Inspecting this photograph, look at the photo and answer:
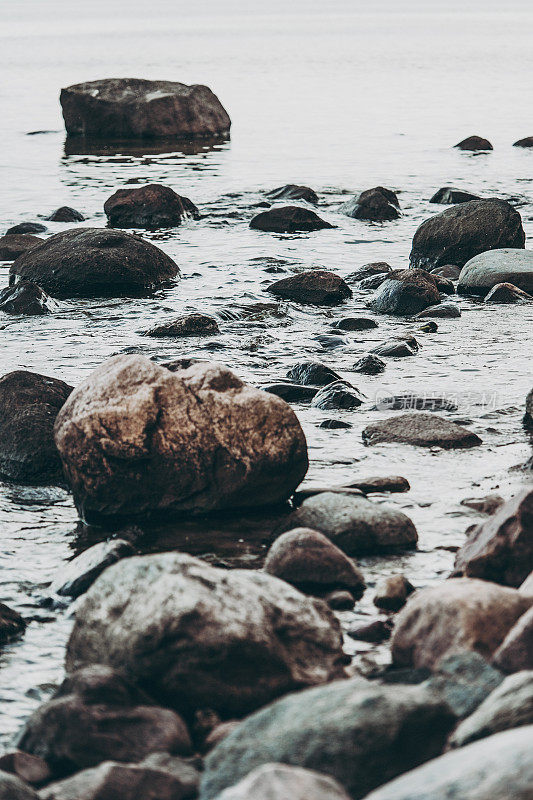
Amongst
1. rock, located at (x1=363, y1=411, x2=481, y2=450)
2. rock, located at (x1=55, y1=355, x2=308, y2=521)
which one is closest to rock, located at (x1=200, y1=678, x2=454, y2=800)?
rock, located at (x1=55, y1=355, x2=308, y2=521)

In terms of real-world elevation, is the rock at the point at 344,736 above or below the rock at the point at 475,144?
above

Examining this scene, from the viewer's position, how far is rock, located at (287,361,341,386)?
849 centimetres

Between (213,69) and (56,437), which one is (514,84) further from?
(56,437)

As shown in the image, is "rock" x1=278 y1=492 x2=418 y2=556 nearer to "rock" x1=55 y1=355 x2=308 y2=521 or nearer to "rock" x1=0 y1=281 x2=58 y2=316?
"rock" x1=55 y1=355 x2=308 y2=521

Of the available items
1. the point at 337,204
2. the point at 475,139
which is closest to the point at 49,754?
the point at 337,204

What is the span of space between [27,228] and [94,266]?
3.86m

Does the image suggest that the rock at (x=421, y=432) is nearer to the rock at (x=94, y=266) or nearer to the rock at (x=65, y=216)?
the rock at (x=94, y=266)

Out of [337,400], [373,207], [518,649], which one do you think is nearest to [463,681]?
[518,649]

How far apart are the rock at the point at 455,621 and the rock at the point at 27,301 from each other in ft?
25.0

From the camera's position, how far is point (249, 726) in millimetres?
3561

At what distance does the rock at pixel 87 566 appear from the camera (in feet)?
17.2

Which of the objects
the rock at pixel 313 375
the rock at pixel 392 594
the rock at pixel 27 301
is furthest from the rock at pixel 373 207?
the rock at pixel 392 594

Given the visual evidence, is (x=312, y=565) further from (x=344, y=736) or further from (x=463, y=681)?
(x=344, y=736)

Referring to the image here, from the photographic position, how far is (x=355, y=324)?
10.4 m
